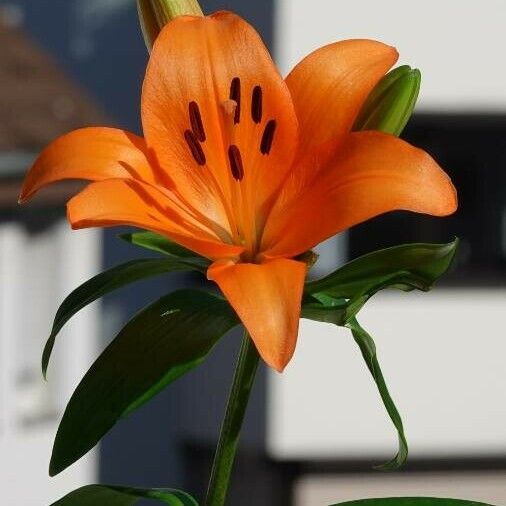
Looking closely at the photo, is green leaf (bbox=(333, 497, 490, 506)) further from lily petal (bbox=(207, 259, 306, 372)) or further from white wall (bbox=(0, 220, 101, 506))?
white wall (bbox=(0, 220, 101, 506))

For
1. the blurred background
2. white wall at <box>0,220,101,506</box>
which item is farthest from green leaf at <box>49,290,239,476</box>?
white wall at <box>0,220,101,506</box>

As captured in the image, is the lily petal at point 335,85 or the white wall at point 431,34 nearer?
the lily petal at point 335,85

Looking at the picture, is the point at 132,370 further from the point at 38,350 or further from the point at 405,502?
the point at 38,350

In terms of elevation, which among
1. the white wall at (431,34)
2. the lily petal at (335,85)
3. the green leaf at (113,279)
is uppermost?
the lily petal at (335,85)

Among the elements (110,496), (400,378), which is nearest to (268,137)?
(110,496)

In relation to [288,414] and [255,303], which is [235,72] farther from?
[288,414]

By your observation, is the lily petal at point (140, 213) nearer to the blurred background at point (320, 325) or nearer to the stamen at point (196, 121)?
the stamen at point (196, 121)

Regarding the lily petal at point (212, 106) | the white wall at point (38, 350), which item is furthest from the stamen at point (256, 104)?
the white wall at point (38, 350)

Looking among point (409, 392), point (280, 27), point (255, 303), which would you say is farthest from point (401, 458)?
point (409, 392)
